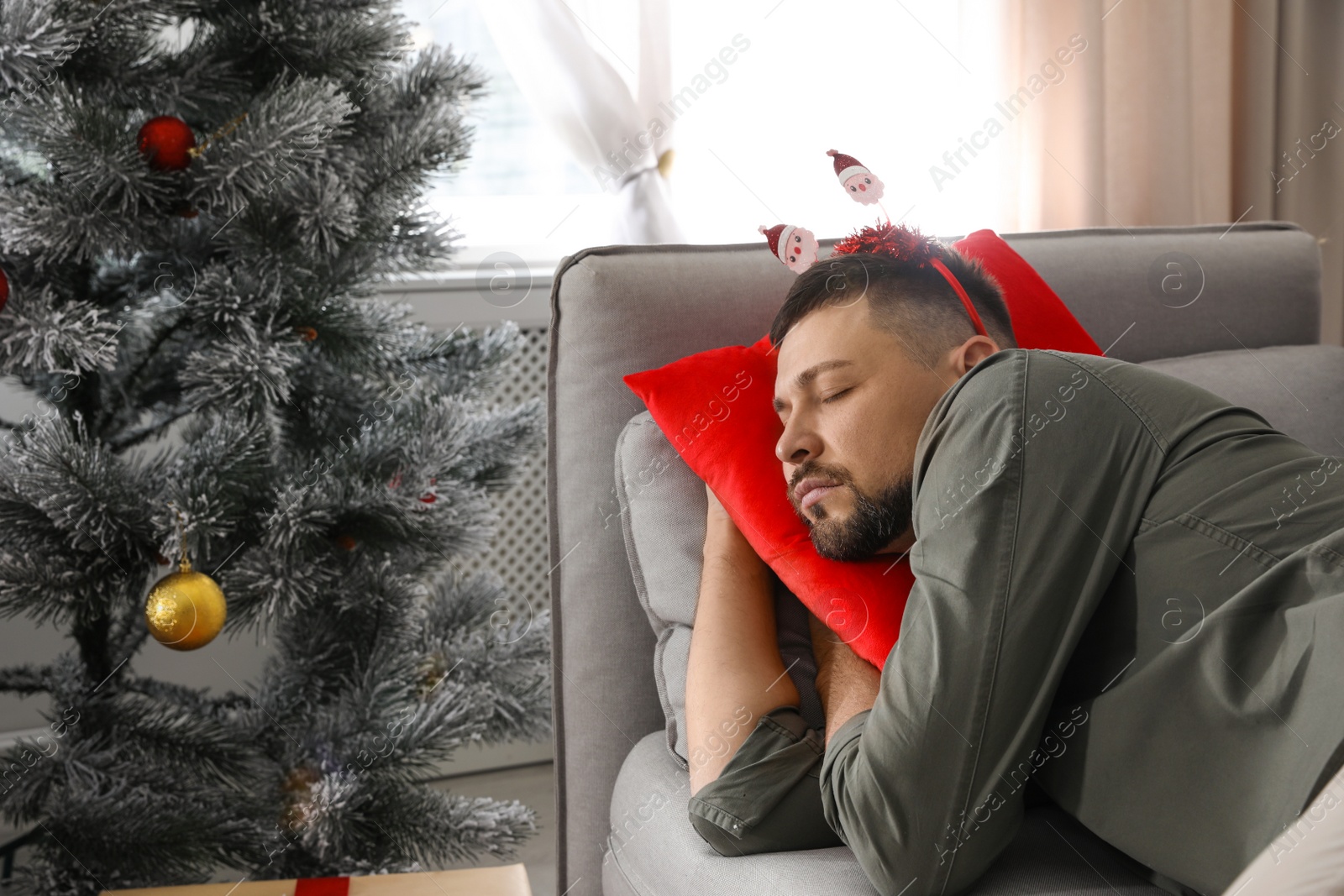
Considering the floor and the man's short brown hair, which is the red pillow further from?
the floor

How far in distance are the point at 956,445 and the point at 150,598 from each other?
0.88 meters

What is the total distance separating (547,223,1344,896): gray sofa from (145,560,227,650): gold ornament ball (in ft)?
1.26

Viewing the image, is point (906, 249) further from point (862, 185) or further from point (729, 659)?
point (729, 659)

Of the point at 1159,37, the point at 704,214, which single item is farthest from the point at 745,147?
A: the point at 1159,37

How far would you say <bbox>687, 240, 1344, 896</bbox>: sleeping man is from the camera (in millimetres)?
679

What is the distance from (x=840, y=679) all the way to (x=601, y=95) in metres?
1.35

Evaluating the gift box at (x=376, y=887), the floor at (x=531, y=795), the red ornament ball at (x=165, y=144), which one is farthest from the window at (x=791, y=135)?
the gift box at (x=376, y=887)

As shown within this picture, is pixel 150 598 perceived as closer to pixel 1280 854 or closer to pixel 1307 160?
pixel 1280 854

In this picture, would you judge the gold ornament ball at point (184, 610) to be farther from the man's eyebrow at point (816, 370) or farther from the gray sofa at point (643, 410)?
the man's eyebrow at point (816, 370)

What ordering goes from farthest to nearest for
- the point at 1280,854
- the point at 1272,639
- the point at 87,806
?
the point at 87,806 < the point at 1272,639 < the point at 1280,854

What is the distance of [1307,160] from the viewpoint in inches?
Result: 91.7

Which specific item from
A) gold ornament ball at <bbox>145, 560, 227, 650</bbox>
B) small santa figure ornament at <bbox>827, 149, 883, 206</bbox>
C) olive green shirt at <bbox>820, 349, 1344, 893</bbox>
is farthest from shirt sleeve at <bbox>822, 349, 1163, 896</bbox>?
gold ornament ball at <bbox>145, 560, 227, 650</bbox>

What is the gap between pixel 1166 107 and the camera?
219 centimetres

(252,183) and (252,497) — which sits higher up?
(252,183)
